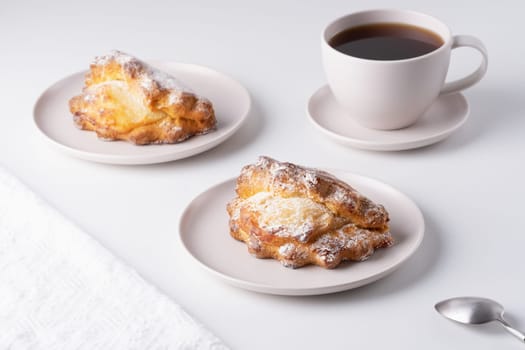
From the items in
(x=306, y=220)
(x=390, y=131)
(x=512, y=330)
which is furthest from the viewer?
(x=390, y=131)

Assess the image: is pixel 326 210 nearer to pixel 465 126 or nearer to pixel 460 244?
pixel 460 244

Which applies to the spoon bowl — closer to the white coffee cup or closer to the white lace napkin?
the white lace napkin

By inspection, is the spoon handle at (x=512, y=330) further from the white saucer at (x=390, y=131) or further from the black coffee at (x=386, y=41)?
the black coffee at (x=386, y=41)

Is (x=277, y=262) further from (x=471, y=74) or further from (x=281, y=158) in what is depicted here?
(x=471, y=74)

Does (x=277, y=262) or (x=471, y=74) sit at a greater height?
(x=471, y=74)

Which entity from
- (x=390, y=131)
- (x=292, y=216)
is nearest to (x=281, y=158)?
(x=390, y=131)

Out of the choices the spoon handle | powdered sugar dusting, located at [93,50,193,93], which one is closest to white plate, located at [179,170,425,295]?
the spoon handle
